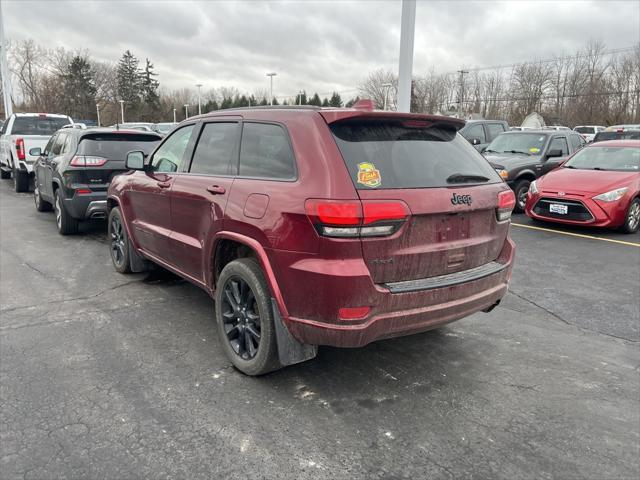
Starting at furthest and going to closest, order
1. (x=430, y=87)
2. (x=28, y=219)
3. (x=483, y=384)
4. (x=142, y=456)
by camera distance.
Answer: (x=430, y=87)
(x=28, y=219)
(x=483, y=384)
(x=142, y=456)

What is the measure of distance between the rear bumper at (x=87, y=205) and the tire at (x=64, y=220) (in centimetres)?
24

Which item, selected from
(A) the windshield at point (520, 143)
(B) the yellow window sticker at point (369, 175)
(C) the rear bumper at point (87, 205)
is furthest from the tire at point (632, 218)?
(C) the rear bumper at point (87, 205)

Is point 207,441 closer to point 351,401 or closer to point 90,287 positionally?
point 351,401

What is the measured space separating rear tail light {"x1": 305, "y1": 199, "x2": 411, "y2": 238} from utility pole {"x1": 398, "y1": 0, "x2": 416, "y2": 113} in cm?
606

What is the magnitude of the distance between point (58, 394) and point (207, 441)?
116cm

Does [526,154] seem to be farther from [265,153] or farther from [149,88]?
[149,88]

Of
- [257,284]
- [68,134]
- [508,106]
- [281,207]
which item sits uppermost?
[508,106]

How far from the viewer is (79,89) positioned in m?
63.6

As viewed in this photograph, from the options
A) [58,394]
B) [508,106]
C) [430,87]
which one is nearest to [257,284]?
[58,394]

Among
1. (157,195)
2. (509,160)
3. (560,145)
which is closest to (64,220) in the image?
(157,195)

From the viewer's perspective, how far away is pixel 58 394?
312 cm

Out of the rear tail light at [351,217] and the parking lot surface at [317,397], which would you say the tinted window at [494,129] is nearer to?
the parking lot surface at [317,397]

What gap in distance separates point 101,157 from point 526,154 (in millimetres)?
8944

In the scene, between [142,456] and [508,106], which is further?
[508,106]
